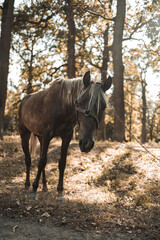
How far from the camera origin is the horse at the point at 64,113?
3699 millimetres

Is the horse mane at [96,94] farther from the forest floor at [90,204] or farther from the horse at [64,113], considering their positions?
the forest floor at [90,204]

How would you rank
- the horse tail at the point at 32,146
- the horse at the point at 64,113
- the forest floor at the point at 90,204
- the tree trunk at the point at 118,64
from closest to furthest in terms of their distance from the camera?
the forest floor at the point at 90,204
the horse at the point at 64,113
the horse tail at the point at 32,146
the tree trunk at the point at 118,64

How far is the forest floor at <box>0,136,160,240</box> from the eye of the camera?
10.7 feet

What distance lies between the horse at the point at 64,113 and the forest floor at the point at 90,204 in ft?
2.47

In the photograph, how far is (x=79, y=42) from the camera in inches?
728

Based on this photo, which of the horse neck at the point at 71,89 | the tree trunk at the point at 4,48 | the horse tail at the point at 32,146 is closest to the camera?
the horse neck at the point at 71,89

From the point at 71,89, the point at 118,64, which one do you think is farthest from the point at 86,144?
the point at 118,64

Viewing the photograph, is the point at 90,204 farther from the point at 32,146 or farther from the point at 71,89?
the point at 32,146

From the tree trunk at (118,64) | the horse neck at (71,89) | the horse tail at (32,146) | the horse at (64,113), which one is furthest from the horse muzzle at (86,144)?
the tree trunk at (118,64)

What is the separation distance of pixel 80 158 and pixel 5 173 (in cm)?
325

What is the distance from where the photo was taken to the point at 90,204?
450cm

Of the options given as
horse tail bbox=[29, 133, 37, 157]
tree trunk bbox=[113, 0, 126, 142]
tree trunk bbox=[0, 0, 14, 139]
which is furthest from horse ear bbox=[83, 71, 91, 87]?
tree trunk bbox=[0, 0, 14, 139]

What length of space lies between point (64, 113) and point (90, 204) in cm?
196

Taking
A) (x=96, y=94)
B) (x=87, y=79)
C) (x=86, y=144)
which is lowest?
(x=86, y=144)
